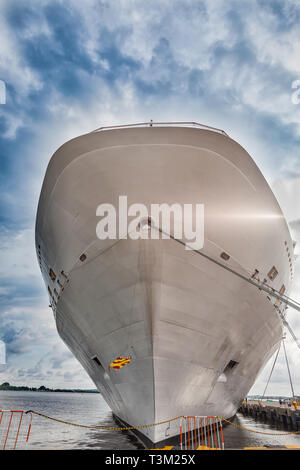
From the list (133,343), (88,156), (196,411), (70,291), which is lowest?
(196,411)

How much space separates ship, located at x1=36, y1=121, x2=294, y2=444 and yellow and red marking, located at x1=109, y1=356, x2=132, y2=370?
0.03 metres

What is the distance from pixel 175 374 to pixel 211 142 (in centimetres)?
521

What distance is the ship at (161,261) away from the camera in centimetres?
624

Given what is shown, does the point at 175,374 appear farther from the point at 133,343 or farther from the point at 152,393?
the point at 133,343

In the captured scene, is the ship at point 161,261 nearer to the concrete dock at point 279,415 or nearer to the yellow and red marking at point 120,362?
the yellow and red marking at point 120,362

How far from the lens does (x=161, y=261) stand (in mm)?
6230

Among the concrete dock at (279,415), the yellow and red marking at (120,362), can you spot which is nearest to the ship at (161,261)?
the yellow and red marking at (120,362)

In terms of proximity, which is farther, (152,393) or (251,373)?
(251,373)

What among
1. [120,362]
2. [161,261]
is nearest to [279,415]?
[120,362]

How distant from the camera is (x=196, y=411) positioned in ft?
23.2

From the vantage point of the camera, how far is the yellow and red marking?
21.9 ft

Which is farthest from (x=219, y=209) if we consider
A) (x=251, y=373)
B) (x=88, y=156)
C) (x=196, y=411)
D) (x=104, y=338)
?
(x=251, y=373)

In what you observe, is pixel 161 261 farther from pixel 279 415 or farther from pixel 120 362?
pixel 279 415

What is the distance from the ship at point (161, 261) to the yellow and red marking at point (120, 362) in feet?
0.08
